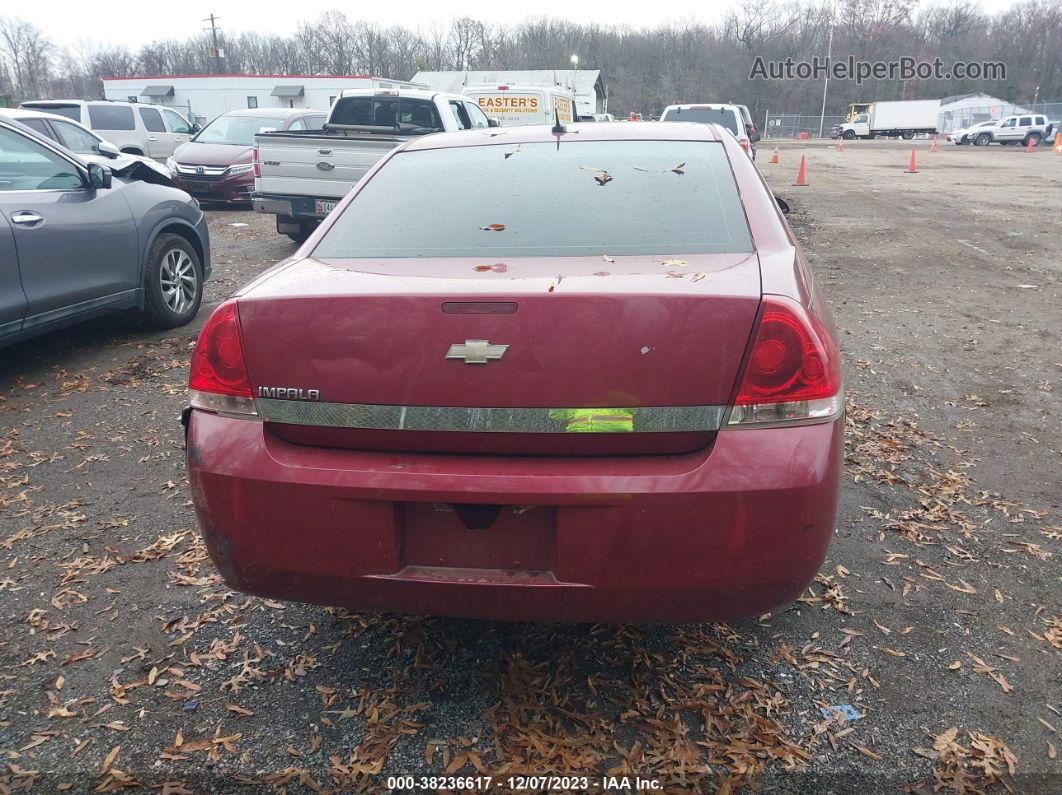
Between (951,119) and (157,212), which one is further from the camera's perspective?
(951,119)

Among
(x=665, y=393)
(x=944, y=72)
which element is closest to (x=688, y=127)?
(x=665, y=393)

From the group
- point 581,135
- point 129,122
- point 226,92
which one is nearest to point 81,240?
point 581,135

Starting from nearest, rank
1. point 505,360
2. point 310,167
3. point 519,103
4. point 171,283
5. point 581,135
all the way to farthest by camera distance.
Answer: point 505,360 < point 581,135 < point 171,283 < point 310,167 < point 519,103

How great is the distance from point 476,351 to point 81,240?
4554 millimetres

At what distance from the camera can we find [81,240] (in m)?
5.40

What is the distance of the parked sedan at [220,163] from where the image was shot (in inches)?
547

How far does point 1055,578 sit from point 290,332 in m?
2.98

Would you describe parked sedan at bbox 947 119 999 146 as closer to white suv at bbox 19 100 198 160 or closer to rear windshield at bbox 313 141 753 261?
white suv at bbox 19 100 198 160

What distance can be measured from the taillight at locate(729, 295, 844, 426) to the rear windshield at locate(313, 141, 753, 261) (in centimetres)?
46

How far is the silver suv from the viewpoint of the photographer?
150 ft

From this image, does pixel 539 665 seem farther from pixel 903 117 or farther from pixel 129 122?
pixel 903 117

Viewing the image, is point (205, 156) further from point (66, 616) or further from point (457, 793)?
point (457, 793)

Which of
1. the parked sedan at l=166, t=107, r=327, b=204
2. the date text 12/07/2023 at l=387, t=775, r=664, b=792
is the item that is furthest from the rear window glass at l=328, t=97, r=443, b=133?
the date text 12/07/2023 at l=387, t=775, r=664, b=792

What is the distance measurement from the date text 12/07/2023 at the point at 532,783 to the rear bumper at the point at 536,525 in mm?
446
